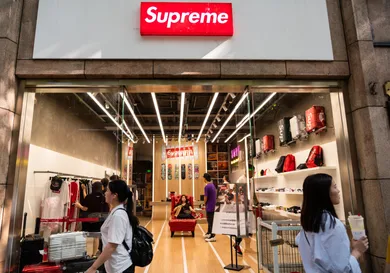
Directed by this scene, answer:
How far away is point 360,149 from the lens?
3596 mm

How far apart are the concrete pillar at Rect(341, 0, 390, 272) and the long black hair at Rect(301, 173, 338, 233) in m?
2.34

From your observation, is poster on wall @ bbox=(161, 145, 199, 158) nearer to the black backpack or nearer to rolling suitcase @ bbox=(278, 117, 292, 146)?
rolling suitcase @ bbox=(278, 117, 292, 146)

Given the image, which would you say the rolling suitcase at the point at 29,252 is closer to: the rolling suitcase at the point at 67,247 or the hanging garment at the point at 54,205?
the rolling suitcase at the point at 67,247

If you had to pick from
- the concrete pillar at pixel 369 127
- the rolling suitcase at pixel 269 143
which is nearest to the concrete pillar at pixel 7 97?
the concrete pillar at pixel 369 127

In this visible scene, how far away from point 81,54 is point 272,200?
6.26 m

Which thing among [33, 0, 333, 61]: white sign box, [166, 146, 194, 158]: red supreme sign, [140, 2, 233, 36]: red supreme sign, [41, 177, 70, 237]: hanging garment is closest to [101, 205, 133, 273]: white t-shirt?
[33, 0, 333, 61]: white sign box

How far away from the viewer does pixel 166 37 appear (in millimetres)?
3723

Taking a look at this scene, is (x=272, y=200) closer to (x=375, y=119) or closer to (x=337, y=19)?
(x=375, y=119)

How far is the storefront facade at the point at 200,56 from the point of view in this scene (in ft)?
11.6

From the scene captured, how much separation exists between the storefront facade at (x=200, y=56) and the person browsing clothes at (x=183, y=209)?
5269mm

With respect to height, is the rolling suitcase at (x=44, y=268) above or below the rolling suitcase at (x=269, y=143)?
below

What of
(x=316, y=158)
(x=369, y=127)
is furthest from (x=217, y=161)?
(x=369, y=127)

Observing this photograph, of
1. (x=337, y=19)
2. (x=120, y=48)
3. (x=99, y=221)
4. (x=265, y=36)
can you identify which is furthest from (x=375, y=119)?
(x=99, y=221)

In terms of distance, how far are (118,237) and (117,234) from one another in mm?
24
